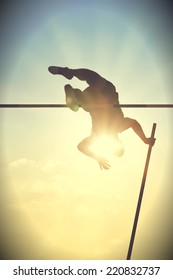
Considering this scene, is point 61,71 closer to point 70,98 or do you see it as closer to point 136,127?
point 70,98

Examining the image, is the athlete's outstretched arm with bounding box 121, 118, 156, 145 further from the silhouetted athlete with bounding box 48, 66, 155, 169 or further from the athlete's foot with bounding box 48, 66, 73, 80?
the athlete's foot with bounding box 48, 66, 73, 80

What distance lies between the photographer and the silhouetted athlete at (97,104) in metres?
4.32

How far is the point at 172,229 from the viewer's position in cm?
1934

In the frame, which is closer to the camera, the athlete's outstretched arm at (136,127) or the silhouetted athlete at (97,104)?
the silhouetted athlete at (97,104)

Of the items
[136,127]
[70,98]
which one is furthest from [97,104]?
[136,127]

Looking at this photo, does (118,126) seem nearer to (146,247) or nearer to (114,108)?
(114,108)

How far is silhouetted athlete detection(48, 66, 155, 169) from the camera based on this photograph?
4.32m

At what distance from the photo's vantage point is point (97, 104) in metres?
4.41

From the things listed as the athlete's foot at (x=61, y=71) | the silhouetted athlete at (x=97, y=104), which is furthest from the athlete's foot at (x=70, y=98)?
the athlete's foot at (x=61, y=71)

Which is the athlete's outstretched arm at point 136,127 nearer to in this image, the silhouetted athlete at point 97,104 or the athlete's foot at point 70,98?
the silhouetted athlete at point 97,104

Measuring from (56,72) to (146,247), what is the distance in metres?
17.6
